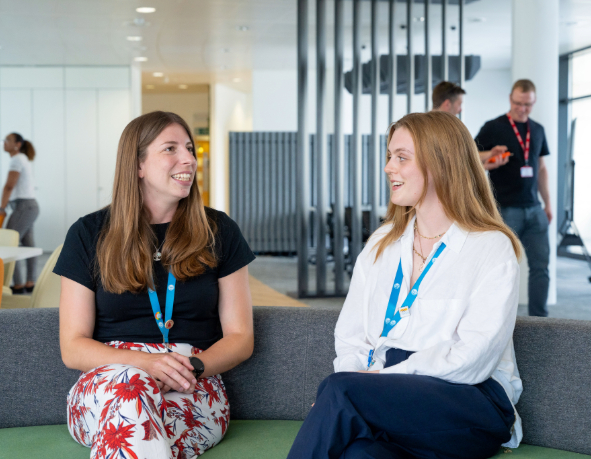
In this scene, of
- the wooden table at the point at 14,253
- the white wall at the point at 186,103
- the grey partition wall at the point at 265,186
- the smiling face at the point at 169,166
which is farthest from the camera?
the white wall at the point at 186,103

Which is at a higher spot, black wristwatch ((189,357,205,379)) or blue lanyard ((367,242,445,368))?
blue lanyard ((367,242,445,368))

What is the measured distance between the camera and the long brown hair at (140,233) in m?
1.89

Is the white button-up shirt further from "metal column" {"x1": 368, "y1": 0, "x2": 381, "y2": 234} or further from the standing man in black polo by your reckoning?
"metal column" {"x1": 368, "y1": 0, "x2": 381, "y2": 234}

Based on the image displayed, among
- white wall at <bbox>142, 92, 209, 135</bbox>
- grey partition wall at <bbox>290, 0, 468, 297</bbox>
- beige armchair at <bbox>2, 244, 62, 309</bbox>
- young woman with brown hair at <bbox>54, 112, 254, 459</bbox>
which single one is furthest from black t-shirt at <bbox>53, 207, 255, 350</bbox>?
white wall at <bbox>142, 92, 209, 135</bbox>

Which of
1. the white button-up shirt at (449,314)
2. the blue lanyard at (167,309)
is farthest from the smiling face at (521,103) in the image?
the blue lanyard at (167,309)

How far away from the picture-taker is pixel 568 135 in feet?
36.0

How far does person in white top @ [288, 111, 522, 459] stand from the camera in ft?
4.84

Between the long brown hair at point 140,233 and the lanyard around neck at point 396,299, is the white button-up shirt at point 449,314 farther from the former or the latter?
the long brown hair at point 140,233

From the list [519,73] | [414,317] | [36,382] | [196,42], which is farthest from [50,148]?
[414,317]

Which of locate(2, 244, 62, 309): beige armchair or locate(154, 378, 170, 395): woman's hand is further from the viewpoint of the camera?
locate(2, 244, 62, 309): beige armchair

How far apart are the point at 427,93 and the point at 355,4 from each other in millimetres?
1160

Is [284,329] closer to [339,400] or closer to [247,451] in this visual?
[247,451]

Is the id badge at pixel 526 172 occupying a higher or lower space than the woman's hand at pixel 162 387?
higher

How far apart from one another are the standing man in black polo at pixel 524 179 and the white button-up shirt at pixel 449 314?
302 centimetres
